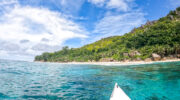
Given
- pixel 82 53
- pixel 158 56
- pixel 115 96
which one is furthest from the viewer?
pixel 82 53

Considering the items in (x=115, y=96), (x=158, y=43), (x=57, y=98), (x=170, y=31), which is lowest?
(x=57, y=98)

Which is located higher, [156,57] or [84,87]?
[156,57]

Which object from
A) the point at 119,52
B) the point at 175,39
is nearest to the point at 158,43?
the point at 175,39

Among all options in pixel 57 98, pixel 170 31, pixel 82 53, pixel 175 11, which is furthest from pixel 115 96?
pixel 175 11

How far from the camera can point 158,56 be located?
8150 centimetres

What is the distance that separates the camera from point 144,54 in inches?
3615

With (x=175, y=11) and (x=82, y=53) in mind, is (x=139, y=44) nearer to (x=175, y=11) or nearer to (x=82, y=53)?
(x=82, y=53)

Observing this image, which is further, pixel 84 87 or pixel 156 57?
pixel 156 57

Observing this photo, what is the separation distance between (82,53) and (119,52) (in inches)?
2963

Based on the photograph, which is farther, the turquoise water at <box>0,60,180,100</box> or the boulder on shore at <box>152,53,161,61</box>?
the boulder on shore at <box>152,53,161,61</box>

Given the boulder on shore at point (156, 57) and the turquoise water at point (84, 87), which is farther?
the boulder on shore at point (156, 57)

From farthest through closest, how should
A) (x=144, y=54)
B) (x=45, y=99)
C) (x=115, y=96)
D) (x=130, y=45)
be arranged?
1. (x=130, y=45)
2. (x=144, y=54)
3. (x=45, y=99)
4. (x=115, y=96)

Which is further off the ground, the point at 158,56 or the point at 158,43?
the point at 158,43

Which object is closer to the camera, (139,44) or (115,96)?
(115,96)
